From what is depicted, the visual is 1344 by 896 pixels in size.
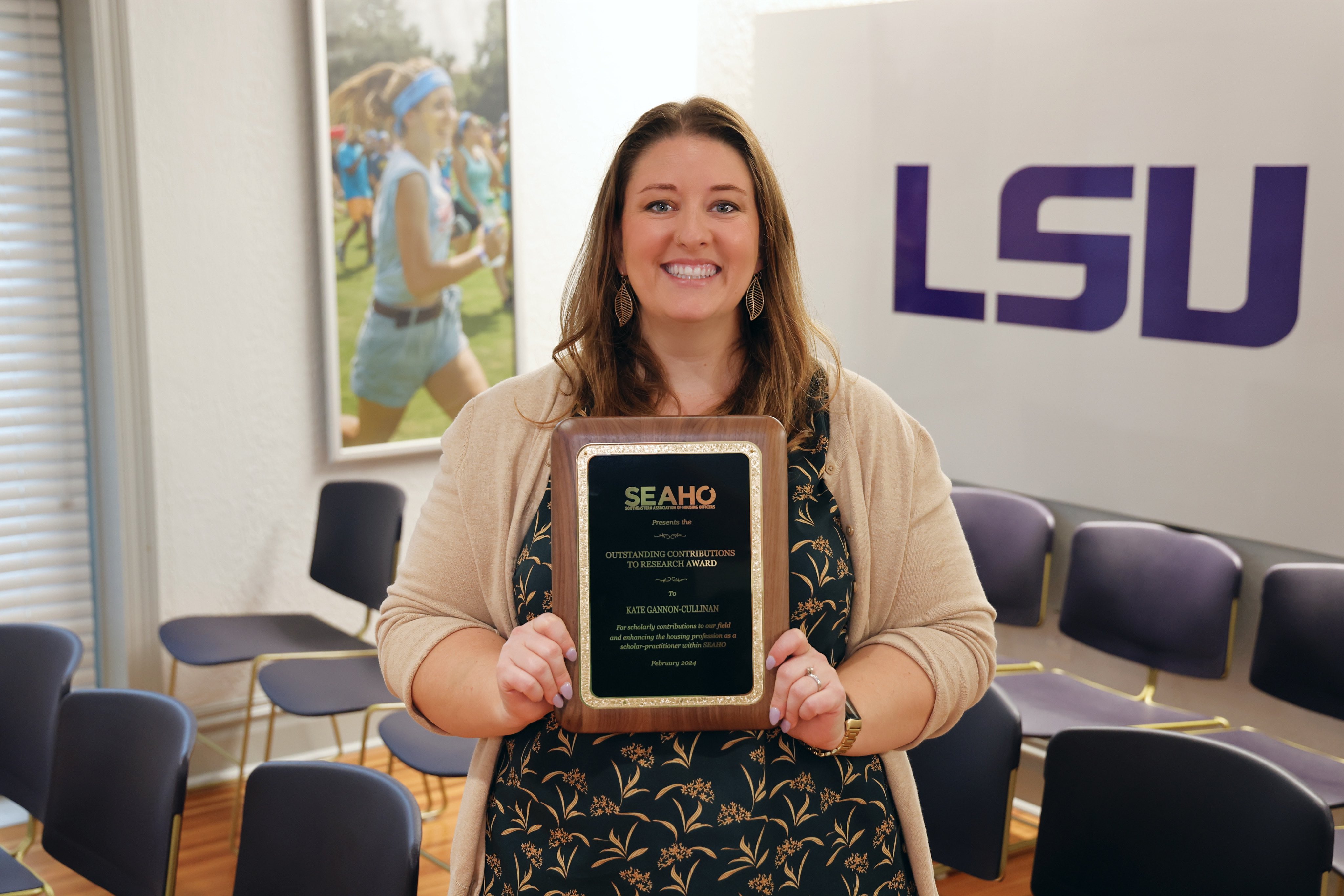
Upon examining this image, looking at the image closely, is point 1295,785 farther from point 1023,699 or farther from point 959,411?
point 959,411

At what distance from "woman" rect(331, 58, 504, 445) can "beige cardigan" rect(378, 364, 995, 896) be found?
279cm

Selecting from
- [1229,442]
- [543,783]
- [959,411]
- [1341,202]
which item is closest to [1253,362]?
[1229,442]

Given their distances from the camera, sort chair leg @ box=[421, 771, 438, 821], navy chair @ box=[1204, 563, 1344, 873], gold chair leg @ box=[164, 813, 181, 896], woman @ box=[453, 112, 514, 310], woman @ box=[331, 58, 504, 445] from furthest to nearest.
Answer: woman @ box=[453, 112, 514, 310], woman @ box=[331, 58, 504, 445], chair leg @ box=[421, 771, 438, 821], navy chair @ box=[1204, 563, 1344, 873], gold chair leg @ box=[164, 813, 181, 896]

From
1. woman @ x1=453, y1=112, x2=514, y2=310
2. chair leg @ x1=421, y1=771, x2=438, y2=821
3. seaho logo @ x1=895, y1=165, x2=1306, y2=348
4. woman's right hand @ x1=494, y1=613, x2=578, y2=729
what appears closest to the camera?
woman's right hand @ x1=494, y1=613, x2=578, y2=729

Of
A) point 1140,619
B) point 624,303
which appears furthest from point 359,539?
point 624,303

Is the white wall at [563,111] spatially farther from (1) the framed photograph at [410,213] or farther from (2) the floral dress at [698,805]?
(2) the floral dress at [698,805]

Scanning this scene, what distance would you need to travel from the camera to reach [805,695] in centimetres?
126

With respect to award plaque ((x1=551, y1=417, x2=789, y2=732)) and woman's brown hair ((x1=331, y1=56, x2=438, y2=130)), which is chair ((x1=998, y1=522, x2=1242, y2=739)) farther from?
woman's brown hair ((x1=331, y1=56, x2=438, y2=130))

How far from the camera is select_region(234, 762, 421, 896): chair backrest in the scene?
6.07ft

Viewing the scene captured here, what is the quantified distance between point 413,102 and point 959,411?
6.89 ft

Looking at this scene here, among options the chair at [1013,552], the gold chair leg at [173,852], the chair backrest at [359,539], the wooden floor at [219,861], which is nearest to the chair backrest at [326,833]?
the gold chair leg at [173,852]

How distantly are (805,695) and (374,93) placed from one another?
3.27 metres

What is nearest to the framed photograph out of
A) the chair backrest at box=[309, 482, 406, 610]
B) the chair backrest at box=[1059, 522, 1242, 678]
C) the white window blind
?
the chair backrest at box=[309, 482, 406, 610]

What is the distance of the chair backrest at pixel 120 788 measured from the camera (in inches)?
86.6
